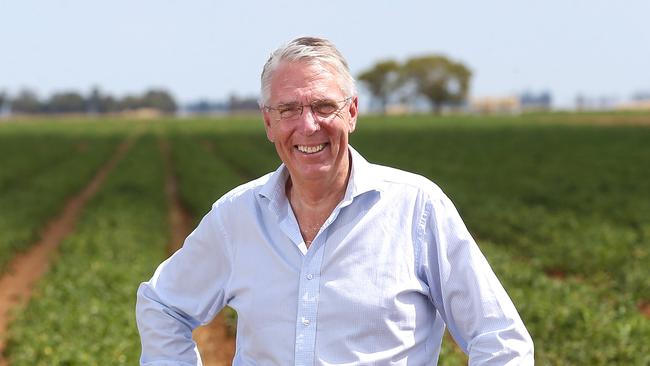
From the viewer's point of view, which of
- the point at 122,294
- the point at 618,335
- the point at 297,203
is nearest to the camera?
the point at 297,203

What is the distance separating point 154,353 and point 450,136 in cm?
4602

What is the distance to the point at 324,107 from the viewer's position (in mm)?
2420

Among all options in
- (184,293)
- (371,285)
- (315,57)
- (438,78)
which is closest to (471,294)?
(371,285)

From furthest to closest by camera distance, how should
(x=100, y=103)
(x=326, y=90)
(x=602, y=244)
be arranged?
(x=100, y=103) < (x=602, y=244) < (x=326, y=90)

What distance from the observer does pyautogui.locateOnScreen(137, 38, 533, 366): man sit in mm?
2297

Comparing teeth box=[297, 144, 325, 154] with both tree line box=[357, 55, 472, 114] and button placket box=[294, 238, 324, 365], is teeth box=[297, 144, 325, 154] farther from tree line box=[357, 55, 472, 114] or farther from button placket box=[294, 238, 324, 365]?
tree line box=[357, 55, 472, 114]

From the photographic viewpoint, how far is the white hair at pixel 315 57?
7.75 ft

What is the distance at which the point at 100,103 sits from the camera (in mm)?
150000

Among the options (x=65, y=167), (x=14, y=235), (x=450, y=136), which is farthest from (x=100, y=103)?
(x=14, y=235)

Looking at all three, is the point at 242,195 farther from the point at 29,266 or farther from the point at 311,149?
the point at 29,266

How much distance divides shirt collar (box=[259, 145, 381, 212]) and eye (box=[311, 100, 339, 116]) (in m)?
0.17

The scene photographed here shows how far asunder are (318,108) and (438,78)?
125 metres

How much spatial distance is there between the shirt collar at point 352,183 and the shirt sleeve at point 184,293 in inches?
7.4

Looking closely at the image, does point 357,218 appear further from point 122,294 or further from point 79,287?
point 79,287
